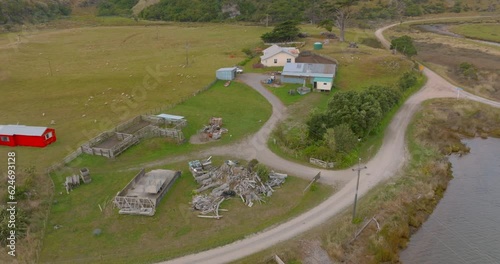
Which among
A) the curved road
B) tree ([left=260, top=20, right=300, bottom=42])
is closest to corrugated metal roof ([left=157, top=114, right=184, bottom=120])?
the curved road

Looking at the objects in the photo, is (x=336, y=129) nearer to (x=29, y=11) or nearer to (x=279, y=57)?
(x=279, y=57)

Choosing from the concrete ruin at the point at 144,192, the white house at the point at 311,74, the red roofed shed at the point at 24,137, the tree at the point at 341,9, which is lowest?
the concrete ruin at the point at 144,192

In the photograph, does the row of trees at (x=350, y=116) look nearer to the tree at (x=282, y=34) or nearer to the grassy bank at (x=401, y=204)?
the grassy bank at (x=401, y=204)

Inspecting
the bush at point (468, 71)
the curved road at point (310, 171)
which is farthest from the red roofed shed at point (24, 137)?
the bush at point (468, 71)

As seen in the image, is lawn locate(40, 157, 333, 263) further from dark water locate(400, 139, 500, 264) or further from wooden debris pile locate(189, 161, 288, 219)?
dark water locate(400, 139, 500, 264)

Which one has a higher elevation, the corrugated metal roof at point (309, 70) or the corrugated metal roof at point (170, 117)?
the corrugated metal roof at point (309, 70)
